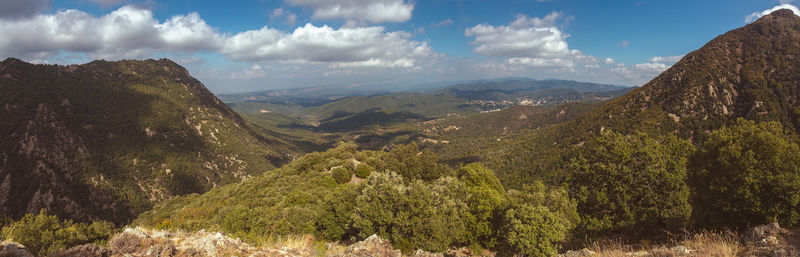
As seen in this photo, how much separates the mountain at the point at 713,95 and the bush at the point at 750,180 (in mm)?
77170

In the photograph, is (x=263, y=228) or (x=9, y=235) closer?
(x=9, y=235)

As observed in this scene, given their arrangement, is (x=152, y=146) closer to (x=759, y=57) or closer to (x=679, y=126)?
(x=679, y=126)

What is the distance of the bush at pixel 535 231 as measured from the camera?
19969 millimetres

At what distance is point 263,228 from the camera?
1065 inches

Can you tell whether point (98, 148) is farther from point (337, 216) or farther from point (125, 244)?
point (125, 244)

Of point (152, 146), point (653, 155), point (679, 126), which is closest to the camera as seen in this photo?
point (653, 155)

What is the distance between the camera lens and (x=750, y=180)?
1858 centimetres

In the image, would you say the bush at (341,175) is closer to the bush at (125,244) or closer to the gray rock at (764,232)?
the bush at (125,244)

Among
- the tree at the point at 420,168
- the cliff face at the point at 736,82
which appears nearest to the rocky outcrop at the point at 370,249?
the tree at the point at 420,168

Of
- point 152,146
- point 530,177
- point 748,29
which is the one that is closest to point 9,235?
point 530,177

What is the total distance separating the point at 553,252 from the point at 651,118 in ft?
369

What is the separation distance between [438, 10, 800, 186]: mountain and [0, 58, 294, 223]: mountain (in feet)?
495

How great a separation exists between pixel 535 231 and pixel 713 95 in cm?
12820

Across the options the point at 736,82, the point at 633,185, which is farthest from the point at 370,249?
the point at 736,82
